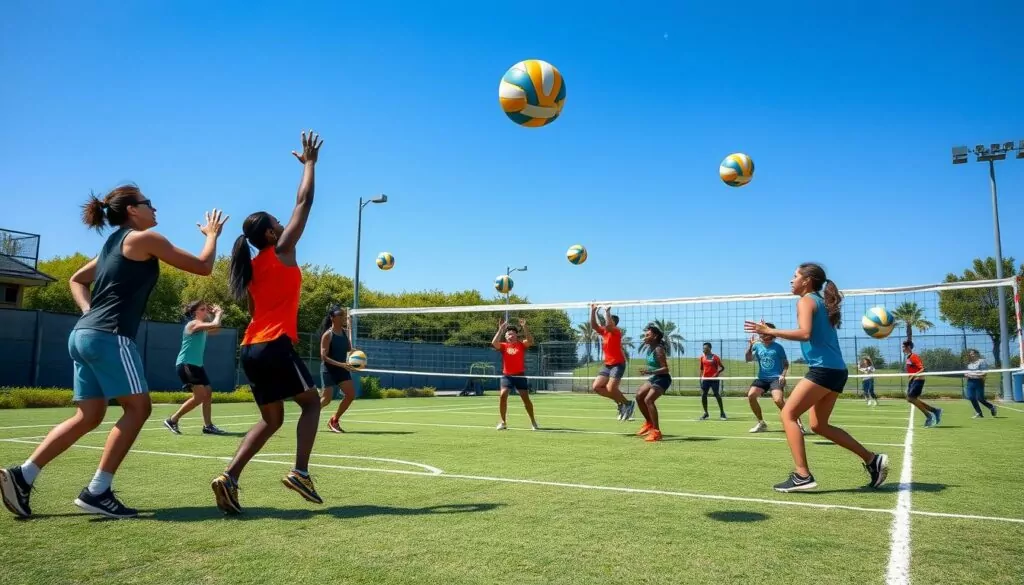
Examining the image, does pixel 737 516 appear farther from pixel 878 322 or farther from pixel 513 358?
pixel 878 322

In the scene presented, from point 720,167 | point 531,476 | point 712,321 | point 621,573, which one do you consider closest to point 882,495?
point 531,476

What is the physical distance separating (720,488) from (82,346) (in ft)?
16.5

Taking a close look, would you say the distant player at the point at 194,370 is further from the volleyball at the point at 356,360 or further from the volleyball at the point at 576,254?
the volleyball at the point at 576,254

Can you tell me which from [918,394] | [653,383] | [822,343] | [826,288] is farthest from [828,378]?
[918,394]

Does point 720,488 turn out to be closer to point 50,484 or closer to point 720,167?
point 50,484

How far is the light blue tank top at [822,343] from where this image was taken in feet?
20.4

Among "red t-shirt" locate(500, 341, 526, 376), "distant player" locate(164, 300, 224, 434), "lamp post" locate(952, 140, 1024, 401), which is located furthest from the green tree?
"distant player" locate(164, 300, 224, 434)

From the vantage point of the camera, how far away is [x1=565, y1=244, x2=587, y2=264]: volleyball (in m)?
23.5

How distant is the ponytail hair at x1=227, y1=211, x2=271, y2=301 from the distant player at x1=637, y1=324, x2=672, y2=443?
7.07 metres

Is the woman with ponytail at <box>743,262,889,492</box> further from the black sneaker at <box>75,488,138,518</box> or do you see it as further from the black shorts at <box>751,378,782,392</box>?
the black shorts at <box>751,378,782,392</box>

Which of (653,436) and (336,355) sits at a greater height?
(336,355)

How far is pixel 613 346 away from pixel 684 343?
23452 millimetres

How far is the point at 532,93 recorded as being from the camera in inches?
334

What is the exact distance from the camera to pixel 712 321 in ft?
73.7
